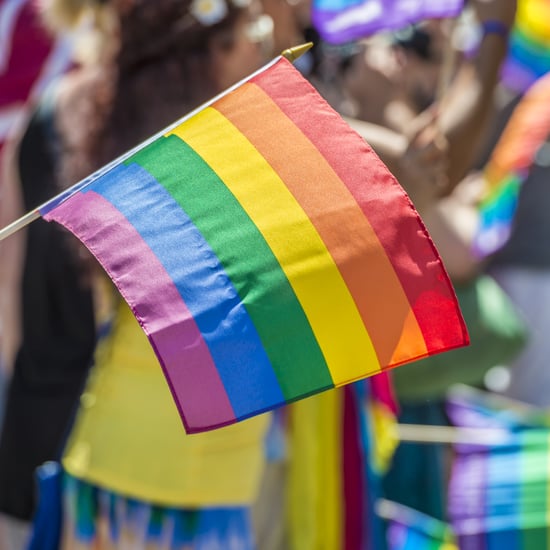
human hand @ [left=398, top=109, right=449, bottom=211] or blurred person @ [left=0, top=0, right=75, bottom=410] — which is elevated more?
blurred person @ [left=0, top=0, right=75, bottom=410]

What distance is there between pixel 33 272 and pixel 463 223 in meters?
1.13

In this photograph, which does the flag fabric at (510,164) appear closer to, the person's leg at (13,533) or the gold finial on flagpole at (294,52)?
the person's leg at (13,533)

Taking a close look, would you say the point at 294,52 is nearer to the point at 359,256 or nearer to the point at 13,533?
the point at 359,256

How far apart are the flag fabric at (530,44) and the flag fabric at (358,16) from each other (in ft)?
1.33

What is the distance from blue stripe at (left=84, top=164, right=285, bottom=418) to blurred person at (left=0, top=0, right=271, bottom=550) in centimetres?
81

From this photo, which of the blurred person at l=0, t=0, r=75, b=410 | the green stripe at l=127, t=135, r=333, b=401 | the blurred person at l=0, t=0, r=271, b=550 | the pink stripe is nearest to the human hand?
the blurred person at l=0, t=0, r=271, b=550

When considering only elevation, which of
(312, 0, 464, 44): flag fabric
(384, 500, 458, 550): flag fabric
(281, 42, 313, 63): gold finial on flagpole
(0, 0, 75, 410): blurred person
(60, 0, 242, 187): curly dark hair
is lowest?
(384, 500, 458, 550): flag fabric

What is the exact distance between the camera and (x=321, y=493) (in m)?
2.82

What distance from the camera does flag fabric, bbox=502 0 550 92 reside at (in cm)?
327

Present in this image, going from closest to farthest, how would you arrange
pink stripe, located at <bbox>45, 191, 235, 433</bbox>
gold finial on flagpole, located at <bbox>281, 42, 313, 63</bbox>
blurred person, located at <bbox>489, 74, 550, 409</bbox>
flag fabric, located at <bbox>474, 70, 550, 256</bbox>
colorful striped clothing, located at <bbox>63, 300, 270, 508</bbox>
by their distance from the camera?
pink stripe, located at <bbox>45, 191, 235, 433</bbox> → gold finial on flagpole, located at <bbox>281, 42, 313, 63</bbox> → colorful striped clothing, located at <bbox>63, 300, 270, 508</bbox> → flag fabric, located at <bbox>474, 70, 550, 256</bbox> → blurred person, located at <bbox>489, 74, 550, 409</bbox>

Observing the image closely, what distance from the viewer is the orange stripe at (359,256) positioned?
5.56 feet

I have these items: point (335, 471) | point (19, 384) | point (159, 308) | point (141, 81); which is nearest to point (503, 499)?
point (335, 471)

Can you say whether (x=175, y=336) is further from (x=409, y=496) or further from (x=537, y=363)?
(x=537, y=363)

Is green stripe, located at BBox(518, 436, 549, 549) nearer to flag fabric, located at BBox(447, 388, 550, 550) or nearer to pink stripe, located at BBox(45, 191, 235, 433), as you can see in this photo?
flag fabric, located at BBox(447, 388, 550, 550)
